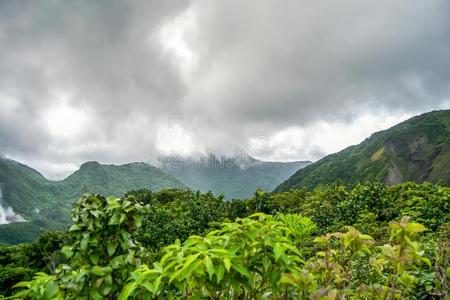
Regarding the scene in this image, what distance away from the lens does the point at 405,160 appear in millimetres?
145250

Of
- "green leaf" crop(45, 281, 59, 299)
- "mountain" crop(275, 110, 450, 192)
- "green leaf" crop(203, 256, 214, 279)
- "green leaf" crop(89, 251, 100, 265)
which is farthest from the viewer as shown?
"mountain" crop(275, 110, 450, 192)

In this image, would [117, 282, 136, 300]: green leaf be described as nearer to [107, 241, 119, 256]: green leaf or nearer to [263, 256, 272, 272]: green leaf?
[107, 241, 119, 256]: green leaf

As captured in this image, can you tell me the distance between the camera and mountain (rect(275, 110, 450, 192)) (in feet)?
420

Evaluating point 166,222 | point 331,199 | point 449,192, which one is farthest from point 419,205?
point 166,222

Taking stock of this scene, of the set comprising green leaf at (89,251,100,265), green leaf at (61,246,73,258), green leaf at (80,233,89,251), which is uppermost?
green leaf at (80,233,89,251)

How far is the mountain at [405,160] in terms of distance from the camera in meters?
128

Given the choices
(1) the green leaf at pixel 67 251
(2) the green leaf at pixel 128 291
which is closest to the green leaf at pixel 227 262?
(2) the green leaf at pixel 128 291

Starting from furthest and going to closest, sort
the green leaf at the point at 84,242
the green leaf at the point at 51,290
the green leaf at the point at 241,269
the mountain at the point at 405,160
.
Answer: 1. the mountain at the point at 405,160
2. the green leaf at the point at 84,242
3. the green leaf at the point at 51,290
4. the green leaf at the point at 241,269

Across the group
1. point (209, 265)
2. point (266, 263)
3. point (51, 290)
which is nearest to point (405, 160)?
point (266, 263)

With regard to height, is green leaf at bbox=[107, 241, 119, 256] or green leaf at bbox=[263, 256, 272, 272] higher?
green leaf at bbox=[107, 241, 119, 256]

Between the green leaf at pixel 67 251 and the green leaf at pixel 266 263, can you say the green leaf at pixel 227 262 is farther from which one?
the green leaf at pixel 67 251

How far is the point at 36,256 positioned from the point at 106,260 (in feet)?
210

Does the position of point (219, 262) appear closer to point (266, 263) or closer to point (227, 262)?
point (227, 262)

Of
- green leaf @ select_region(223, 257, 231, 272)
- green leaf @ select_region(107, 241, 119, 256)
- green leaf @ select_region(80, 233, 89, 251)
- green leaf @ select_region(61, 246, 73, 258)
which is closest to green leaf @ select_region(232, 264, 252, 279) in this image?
green leaf @ select_region(223, 257, 231, 272)
